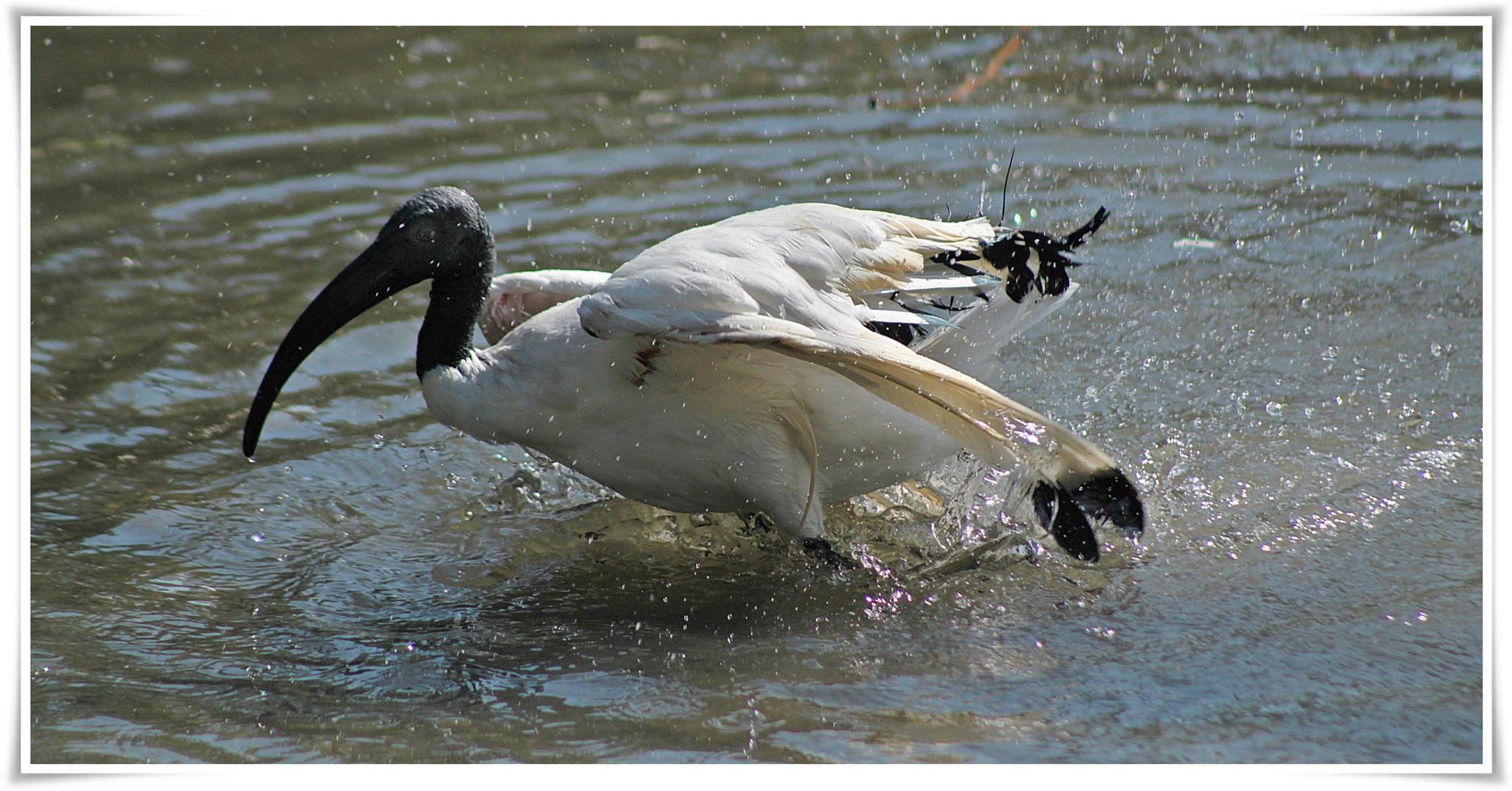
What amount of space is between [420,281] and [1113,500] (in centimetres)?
223

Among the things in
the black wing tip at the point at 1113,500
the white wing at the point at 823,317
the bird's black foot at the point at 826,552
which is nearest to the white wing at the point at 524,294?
the white wing at the point at 823,317

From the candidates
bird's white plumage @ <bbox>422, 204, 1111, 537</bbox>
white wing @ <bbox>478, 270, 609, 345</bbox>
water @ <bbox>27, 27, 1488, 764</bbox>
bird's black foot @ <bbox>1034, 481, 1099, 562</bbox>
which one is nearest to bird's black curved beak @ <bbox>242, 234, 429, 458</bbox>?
bird's white plumage @ <bbox>422, 204, 1111, 537</bbox>

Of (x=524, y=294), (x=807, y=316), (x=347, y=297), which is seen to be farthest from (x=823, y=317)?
(x=524, y=294)

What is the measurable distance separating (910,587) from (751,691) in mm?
894

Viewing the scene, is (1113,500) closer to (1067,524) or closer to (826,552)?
(1067,524)

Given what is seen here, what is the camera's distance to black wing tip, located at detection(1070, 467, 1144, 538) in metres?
3.91

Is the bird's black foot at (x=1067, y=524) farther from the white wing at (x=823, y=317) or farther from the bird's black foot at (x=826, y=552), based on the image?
the bird's black foot at (x=826, y=552)

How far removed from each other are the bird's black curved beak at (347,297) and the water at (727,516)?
29.4 inches

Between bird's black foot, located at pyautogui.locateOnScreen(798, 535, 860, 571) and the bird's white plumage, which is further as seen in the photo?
bird's black foot, located at pyautogui.locateOnScreen(798, 535, 860, 571)

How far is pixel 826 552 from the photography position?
14.6 feet

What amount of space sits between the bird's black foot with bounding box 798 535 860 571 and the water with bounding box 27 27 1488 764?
8cm

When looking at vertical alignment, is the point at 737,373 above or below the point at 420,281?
below

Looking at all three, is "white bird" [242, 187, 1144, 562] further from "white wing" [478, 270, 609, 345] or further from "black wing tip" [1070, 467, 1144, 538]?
"white wing" [478, 270, 609, 345]

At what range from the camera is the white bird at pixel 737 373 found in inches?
147
